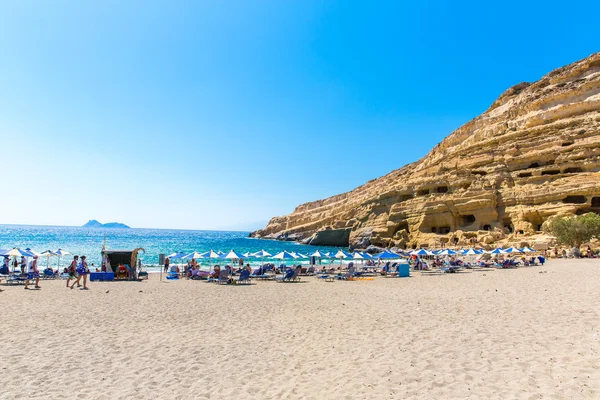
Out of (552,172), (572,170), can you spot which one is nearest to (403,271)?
(552,172)

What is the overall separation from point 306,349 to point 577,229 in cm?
3719

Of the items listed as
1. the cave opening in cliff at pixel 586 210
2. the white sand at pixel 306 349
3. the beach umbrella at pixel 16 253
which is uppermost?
the cave opening in cliff at pixel 586 210

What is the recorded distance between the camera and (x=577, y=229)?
34531 millimetres

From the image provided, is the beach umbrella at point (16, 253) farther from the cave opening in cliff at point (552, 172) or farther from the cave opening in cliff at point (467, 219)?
the cave opening in cliff at point (552, 172)

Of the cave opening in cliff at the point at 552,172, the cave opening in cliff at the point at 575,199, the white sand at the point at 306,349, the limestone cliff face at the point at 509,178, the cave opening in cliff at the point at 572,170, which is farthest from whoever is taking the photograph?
the cave opening in cliff at the point at 552,172

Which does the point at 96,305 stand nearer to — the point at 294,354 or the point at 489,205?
the point at 294,354

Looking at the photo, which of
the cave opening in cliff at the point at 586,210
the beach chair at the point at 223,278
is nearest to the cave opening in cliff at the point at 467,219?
the cave opening in cliff at the point at 586,210

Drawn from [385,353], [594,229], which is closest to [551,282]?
[385,353]

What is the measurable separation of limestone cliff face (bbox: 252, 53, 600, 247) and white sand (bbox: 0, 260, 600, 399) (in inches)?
1381

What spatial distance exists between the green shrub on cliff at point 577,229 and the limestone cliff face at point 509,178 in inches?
231

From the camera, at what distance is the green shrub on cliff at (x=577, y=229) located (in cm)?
3422

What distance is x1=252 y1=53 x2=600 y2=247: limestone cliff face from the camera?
43.2 m

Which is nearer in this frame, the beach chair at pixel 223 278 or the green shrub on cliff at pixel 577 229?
the beach chair at pixel 223 278

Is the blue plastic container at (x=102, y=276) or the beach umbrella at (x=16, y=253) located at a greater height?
the beach umbrella at (x=16, y=253)
